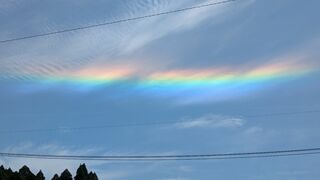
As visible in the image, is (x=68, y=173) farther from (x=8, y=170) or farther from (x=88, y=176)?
(x=8, y=170)

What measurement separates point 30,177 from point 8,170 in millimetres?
4045

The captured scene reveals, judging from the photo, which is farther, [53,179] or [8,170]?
[8,170]

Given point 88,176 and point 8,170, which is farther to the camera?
point 8,170

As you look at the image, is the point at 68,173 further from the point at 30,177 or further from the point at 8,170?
the point at 8,170

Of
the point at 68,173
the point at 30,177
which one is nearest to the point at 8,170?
the point at 30,177

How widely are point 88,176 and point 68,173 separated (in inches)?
74.0

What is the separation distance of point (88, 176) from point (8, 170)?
395 inches

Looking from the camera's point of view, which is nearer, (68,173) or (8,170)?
(68,173)

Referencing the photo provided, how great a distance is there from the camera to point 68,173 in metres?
58.3

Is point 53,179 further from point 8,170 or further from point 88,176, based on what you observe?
point 8,170

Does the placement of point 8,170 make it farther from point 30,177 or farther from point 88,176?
point 88,176

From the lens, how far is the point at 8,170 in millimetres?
63344

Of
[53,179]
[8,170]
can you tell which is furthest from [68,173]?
[8,170]

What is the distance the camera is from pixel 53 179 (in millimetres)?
58344
